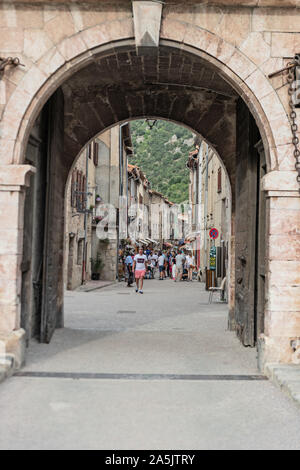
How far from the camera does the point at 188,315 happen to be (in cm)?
1263

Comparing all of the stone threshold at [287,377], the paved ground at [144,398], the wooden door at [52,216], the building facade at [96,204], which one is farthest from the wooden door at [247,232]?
the building facade at [96,204]

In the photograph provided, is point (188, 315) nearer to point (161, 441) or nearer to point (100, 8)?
point (100, 8)

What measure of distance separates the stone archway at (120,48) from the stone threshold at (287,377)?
22 centimetres

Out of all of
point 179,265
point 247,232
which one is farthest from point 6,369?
point 179,265

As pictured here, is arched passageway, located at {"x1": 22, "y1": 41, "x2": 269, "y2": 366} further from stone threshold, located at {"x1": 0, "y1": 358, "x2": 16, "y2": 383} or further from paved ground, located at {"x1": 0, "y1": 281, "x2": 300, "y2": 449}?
stone threshold, located at {"x1": 0, "y1": 358, "x2": 16, "y2": 383}

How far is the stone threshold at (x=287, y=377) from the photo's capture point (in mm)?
5225

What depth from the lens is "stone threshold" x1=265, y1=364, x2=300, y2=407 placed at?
5225mm

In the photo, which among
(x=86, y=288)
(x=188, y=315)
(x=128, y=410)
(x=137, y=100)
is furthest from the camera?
(x=86, y=288)

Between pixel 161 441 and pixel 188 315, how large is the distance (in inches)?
342

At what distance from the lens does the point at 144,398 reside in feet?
17.3

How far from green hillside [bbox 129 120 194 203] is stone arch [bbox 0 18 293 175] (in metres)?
78.9

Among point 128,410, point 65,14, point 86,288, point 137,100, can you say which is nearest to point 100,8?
point 65,14

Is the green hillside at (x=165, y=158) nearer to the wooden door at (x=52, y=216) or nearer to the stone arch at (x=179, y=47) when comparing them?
the wooden door at (x=52, y=216)

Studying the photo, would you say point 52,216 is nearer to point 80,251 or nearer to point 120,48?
point 120,48
